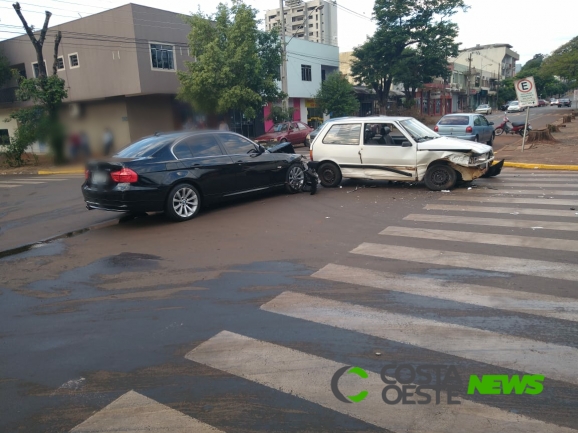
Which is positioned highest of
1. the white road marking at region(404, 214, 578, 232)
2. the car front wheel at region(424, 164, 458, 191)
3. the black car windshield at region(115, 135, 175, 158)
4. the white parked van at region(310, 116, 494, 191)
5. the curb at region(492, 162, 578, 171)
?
the black car windshield at region(115, 135, 175, 158)

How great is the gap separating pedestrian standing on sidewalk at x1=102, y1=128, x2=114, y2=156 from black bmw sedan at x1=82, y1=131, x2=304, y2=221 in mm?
11345

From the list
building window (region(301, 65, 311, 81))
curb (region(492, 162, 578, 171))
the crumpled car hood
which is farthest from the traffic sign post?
building window (region(301, 65, 311, 81))

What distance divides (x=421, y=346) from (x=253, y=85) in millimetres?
25436

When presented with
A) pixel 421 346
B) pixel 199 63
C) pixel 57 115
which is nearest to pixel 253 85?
pixel 199 63

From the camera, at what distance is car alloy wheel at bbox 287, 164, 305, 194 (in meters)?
11.2

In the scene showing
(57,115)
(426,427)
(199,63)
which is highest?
(199,63)

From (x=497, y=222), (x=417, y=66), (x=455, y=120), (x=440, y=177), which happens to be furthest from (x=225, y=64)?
(x=417, y=66)

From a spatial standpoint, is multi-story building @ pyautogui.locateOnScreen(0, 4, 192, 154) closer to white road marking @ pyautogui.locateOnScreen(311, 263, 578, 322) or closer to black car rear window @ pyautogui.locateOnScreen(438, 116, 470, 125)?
black car rear window @ pyautogui.locateOnScreen(438, 116, 470, 125)

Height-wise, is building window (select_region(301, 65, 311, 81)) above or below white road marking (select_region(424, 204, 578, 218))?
above

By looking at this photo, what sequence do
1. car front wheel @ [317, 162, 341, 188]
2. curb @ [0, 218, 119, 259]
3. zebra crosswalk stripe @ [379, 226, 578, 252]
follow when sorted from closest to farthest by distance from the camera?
1. zebra crosswalk stripe @ [379, 226, 578, 252]
2. curb @ [0, 218, 119, 259]
3. car front wheel @ [317, 162, 341, 188]

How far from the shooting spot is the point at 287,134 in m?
27.4

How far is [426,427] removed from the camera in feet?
9.87

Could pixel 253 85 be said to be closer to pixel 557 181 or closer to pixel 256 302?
pixel 557 181

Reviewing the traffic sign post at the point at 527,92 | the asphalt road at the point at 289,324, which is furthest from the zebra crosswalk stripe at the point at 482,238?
the traffic sign post at the point at 527,92
